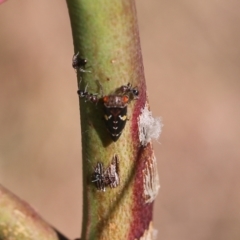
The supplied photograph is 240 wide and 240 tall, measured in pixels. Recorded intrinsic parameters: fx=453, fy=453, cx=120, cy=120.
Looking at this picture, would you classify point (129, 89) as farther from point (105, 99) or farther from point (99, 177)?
point (99, 177)

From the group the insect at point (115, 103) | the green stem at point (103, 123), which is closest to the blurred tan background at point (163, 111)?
the green stem at point (103, 123)

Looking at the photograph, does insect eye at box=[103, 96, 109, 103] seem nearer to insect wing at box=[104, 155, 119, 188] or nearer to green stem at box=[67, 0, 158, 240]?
green stem at box=[67, 0, 158, 240]

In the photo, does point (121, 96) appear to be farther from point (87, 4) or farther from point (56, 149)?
point (56, 149)

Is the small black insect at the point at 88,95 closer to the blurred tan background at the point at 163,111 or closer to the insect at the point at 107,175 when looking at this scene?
the insect at the point at 107,175

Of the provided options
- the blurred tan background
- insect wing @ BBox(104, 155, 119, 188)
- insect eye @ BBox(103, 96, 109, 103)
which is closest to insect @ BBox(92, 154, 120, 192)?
insect wing @ BBox(104, 155, 119, 188)

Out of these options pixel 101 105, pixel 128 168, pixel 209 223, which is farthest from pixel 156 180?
pixel 209 223
